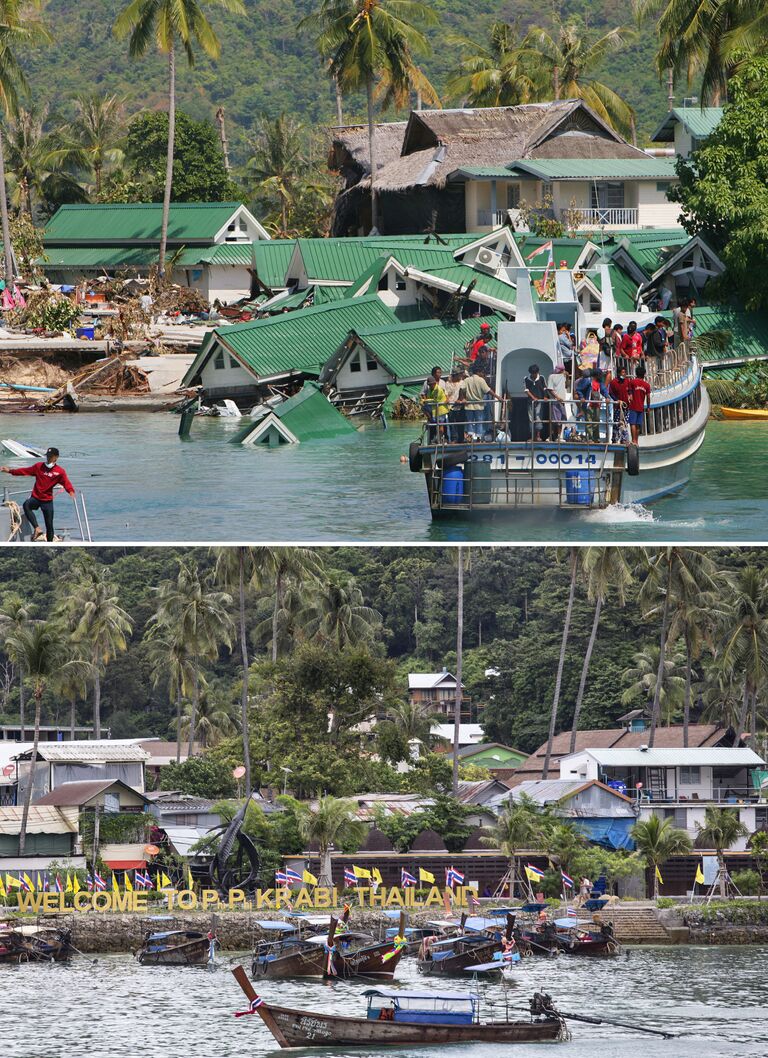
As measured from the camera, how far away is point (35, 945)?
43.3m

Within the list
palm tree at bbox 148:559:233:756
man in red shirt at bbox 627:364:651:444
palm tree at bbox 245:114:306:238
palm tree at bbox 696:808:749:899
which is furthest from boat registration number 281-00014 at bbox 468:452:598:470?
palm tree at bbox 245:114:306:238

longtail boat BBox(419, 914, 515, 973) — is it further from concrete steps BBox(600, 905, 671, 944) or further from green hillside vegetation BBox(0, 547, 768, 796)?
green hillside vegetation BBox(0, 547, 768, 796)

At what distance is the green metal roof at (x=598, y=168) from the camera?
59.2 m

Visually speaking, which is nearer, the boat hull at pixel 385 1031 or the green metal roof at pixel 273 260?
the boat hull at pixel 385 1031

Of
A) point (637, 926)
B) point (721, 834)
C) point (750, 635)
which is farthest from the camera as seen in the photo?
point (750, 635)

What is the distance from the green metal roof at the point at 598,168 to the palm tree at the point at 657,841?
23.7m

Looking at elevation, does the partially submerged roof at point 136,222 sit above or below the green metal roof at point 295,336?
above

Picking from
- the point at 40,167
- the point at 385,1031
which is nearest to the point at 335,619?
the point at 40,167

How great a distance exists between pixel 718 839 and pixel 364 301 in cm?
1851

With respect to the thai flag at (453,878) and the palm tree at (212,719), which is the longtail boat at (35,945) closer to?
the thai flag at (453,878)

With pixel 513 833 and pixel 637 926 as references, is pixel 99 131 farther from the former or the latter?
pixel 637 926

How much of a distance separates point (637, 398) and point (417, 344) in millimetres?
15224

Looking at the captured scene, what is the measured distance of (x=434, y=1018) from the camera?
3231cm

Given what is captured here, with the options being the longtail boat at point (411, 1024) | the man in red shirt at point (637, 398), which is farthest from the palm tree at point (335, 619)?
the man in red shirt at point (637, 398)
